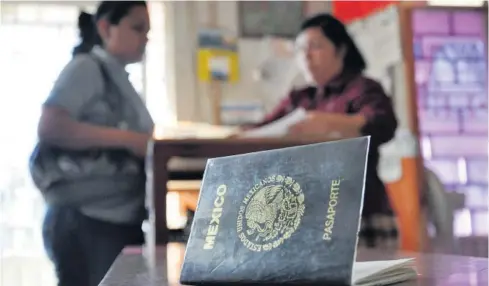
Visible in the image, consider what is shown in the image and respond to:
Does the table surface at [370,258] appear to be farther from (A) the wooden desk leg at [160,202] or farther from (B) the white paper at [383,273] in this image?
(A) the wooden desk leg at [160,202]

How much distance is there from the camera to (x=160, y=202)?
1286mm

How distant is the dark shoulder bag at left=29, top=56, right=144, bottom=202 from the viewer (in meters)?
1.74

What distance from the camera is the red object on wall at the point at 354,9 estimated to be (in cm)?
282

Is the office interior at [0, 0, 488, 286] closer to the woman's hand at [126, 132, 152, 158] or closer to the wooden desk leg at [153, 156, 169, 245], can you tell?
the woman's hand at [126, 132, 152, 158]

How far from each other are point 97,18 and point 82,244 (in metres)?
0.79

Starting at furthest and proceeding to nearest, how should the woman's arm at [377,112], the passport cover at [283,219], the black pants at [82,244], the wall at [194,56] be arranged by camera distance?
the wall at [194,56]
the woman's arm at [377,112]
the black pants at [82,244]
the passport cover at [283,219]

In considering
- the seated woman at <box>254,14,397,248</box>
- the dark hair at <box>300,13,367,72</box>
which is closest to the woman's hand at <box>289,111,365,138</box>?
the seated woman at <box>254,14,397,248</box>

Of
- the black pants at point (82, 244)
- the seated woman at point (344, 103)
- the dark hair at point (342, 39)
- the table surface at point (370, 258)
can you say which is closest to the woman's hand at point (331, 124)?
the seated woman at point (344, 103)

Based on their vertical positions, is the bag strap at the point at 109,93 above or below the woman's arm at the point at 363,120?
above

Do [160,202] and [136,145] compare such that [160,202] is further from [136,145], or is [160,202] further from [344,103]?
[344,103]

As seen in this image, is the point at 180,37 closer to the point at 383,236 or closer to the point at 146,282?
the point at 383,236

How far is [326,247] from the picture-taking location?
539 millimetres

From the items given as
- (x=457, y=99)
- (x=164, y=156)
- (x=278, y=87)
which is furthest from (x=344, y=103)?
(x=457, y=99)

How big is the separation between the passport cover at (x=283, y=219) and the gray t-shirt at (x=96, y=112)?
3.56ft
